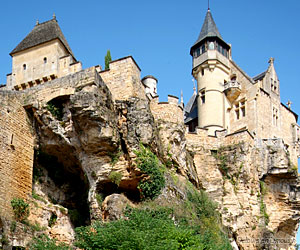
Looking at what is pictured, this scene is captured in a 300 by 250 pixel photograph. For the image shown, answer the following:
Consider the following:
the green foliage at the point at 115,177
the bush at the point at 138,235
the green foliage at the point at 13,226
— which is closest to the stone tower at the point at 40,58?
the green foliage at the point at 115,177

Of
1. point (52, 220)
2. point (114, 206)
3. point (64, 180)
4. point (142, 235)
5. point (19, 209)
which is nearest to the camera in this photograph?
point (142, 235)

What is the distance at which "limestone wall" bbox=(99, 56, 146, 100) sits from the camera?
25984 mm

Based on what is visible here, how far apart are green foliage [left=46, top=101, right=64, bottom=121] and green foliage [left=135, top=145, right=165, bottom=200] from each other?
12.3 feet

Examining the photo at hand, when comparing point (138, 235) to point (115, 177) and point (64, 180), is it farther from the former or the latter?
point (64, 180)

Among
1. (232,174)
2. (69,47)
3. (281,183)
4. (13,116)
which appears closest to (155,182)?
(13,116)

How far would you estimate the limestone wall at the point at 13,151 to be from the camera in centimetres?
2045

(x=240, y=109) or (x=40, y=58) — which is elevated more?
(x=40, y=58)

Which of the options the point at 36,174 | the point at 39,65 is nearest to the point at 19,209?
the point at 36,174

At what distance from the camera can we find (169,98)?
2922 cm

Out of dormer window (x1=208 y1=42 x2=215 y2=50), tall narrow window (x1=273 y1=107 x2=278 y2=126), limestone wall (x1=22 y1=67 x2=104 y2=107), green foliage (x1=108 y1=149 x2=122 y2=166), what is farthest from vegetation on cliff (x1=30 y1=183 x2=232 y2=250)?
dormer window (x1=208 y1=42 x2=215 y2=50)

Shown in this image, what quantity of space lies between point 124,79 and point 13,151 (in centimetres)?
725

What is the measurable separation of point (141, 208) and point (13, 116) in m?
6.55

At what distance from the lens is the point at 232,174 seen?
31.3m

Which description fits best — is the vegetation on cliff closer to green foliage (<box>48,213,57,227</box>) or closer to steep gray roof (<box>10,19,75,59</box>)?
green foliage (<box>48,213,57,227</box>)
